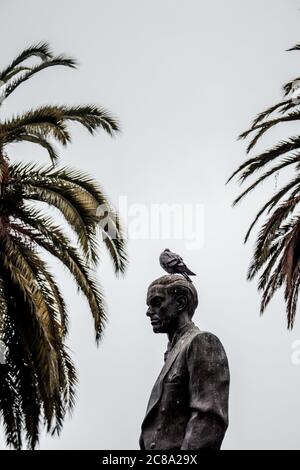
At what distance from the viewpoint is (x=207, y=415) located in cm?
1073

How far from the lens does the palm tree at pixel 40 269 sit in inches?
953

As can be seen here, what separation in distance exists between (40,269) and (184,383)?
1399 centimetres

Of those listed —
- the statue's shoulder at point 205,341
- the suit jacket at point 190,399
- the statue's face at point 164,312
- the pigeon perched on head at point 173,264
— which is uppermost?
the pigeon perched on head at point 173,264

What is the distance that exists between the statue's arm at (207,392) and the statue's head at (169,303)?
494 mm

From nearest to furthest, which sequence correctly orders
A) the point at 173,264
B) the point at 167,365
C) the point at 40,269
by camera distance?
the point at 167,365 → the point at 173,264 → the point at 40,269

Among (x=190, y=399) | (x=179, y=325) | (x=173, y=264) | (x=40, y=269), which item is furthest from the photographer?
(x=40, y=269)

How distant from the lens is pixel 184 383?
438 inches

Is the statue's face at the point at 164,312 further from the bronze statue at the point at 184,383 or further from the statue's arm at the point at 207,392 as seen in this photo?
the statue's arm at the point at 207,392

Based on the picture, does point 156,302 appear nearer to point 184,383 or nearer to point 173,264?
point 173,264

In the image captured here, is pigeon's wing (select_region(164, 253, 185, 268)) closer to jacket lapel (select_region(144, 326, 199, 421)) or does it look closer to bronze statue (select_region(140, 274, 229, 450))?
bronze statue (select_region(140, 274, 229, 450))

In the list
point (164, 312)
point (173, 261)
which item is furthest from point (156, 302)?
point (173, 261)

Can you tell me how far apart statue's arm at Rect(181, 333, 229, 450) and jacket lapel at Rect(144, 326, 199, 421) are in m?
0.18

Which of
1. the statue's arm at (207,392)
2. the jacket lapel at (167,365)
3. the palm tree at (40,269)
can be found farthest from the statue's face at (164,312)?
the palm tree at (40,269)
